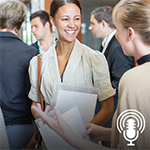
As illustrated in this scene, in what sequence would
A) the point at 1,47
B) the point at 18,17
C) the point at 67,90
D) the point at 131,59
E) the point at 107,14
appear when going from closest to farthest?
the point at 67,90 → the point at 1,47 → the point at 18,17 → the point at 131,59 → the point at 107,14

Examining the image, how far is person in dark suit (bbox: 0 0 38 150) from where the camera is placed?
5.24 feet

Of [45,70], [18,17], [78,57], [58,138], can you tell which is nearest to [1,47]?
[18,17]

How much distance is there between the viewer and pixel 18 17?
176 cm

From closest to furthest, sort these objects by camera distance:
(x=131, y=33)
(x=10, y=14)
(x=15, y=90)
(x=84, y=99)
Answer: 1. (x=131, y=33)
2. (x=84, y=99)
3. (x=15, y=90)
4. (x=10, y=14)

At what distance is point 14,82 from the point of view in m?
1.62

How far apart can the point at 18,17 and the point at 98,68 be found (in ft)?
2.73

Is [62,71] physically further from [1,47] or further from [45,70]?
[1,47]

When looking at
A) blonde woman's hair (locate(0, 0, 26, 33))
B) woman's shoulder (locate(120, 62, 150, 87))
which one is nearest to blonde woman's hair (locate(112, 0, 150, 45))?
woman's shoulder (locate(120, 62, 150, 87))

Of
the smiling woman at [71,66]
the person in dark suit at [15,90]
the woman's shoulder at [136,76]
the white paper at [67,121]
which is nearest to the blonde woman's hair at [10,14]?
the person in dark suit at [15,90]

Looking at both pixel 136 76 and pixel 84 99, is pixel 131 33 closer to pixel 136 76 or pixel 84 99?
pixel 136 76

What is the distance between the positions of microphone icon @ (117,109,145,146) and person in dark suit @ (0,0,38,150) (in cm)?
93

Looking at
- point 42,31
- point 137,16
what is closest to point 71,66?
point 137,16

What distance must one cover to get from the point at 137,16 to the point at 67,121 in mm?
559

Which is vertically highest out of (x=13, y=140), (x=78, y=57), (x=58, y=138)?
(x=78, y=57)
